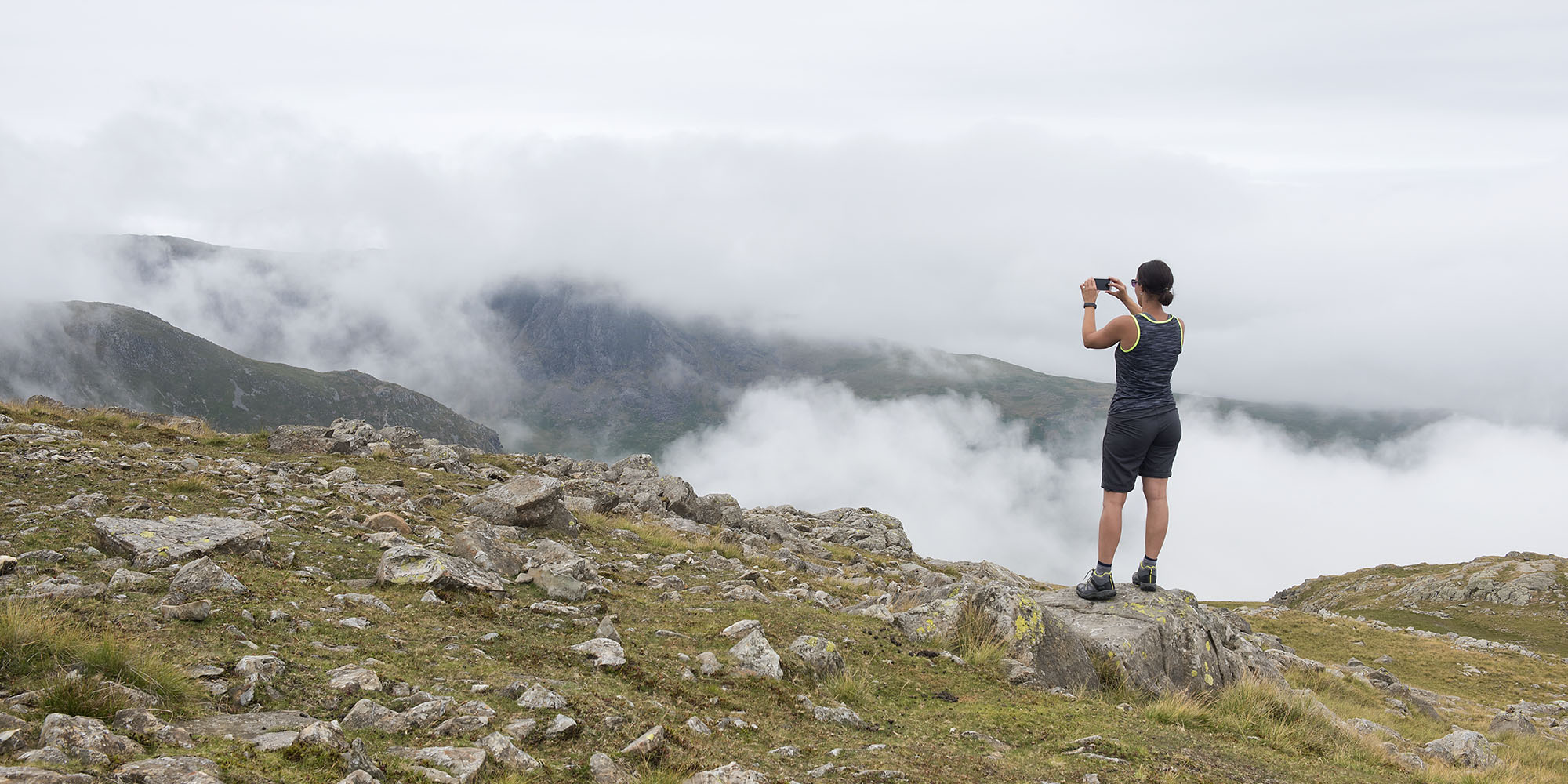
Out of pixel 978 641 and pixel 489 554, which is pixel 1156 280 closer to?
pixel 978 641

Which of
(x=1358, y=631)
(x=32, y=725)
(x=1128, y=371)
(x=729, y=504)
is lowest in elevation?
(x=1358, y=631)

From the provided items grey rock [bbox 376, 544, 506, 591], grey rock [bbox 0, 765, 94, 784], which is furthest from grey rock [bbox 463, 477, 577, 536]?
grey rock [bbox 0, 765, 94, 784]

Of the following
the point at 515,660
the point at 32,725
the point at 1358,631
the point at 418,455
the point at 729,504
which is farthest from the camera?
the point at 1358,631

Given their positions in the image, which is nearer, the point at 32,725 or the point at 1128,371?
the point at 32,725

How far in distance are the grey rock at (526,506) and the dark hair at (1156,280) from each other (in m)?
13.3

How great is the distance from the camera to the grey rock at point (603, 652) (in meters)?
8.38

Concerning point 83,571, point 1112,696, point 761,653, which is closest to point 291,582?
point 83,571

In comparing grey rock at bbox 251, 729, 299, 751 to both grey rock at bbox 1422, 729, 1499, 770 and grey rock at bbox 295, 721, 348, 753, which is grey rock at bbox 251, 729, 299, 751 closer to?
grey rock at bbox 295, 721, 348, 753

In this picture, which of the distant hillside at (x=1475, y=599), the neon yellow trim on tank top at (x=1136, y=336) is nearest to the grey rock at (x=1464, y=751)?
the neon yellow trim on tank top at (x=1136, y=336)

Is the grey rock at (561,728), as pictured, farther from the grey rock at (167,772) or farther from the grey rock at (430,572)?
the grey rock at (430,572)

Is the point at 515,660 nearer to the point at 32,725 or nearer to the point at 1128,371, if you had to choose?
the point at 32,725

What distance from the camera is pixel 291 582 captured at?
937cm

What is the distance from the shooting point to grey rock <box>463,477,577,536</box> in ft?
58.2

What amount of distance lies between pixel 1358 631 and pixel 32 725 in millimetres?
61269
